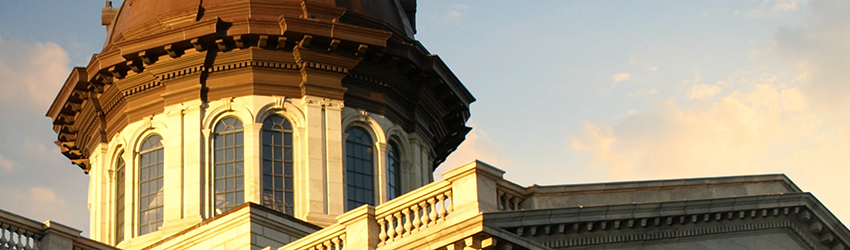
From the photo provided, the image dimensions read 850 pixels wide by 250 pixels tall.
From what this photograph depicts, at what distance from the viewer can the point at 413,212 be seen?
26.9 metres

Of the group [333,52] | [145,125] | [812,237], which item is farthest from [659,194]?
[145,125]

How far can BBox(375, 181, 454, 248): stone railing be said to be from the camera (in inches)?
1037

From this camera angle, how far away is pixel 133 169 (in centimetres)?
4000

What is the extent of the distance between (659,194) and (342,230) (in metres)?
5.78

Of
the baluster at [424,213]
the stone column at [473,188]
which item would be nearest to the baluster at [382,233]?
the baluster at [424,213]

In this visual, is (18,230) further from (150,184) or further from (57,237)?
(150,184)

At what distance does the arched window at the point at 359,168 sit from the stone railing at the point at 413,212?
11.7 meters

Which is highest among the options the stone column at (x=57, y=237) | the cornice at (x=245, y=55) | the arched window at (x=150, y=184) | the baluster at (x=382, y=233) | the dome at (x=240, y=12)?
the dome at (x=240, y=12)

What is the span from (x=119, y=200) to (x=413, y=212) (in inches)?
608

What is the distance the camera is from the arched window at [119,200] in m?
39.7

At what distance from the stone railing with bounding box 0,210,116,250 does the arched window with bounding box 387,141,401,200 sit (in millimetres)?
11074

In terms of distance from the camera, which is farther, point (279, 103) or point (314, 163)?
point (279, 103)

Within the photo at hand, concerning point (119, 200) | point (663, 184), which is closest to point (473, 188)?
point (663, 184)

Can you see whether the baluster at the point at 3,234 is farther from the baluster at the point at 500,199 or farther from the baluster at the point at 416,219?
the baluster at the point at 500,199
